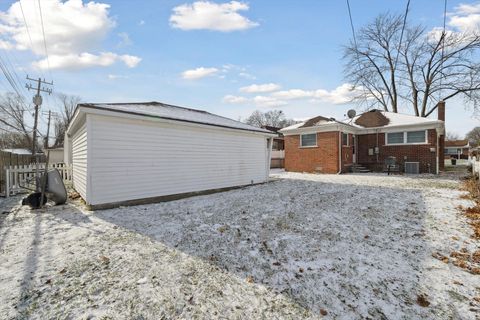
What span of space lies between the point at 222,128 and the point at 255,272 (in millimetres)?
6562

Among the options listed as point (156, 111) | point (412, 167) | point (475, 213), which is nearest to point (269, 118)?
point (412, 167)

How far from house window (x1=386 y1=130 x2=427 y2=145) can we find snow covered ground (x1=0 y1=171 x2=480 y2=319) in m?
11.5

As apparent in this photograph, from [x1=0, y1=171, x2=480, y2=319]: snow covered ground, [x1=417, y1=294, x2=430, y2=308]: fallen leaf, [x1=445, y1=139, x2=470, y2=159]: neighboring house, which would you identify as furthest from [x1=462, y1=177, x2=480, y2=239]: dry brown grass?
[x1=445, y1=139, x2=470, y2=159]: neighboring house

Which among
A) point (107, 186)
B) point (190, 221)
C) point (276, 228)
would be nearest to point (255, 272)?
point (276, 228)

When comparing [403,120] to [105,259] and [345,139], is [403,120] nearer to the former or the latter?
[345,139]

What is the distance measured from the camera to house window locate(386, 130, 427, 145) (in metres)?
15.2

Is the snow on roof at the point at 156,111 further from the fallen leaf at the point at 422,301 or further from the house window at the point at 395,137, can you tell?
the house window at the point at 395,137

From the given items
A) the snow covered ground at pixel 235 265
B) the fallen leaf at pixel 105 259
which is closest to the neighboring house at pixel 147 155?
the snow covered ground at pixel 235 265

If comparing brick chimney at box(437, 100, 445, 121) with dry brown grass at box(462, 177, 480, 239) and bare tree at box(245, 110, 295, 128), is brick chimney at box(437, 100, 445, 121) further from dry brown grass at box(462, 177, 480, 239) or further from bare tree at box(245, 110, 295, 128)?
bare tree at box(245, 110, 295, 128)

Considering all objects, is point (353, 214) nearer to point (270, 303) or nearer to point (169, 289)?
point (270, 303)

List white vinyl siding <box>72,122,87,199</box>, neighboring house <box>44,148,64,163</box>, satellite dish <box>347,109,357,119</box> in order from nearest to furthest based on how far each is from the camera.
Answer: white vinyl siding <box>72,122,87,199</box>
satellite dish <box>347,109,357,119</box>
neighboring house <box>44,148,64,163</box>

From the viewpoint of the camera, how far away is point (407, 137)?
15.7 metres

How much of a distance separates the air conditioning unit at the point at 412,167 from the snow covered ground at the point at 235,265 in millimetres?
10849

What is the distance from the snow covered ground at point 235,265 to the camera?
8.30 feet
